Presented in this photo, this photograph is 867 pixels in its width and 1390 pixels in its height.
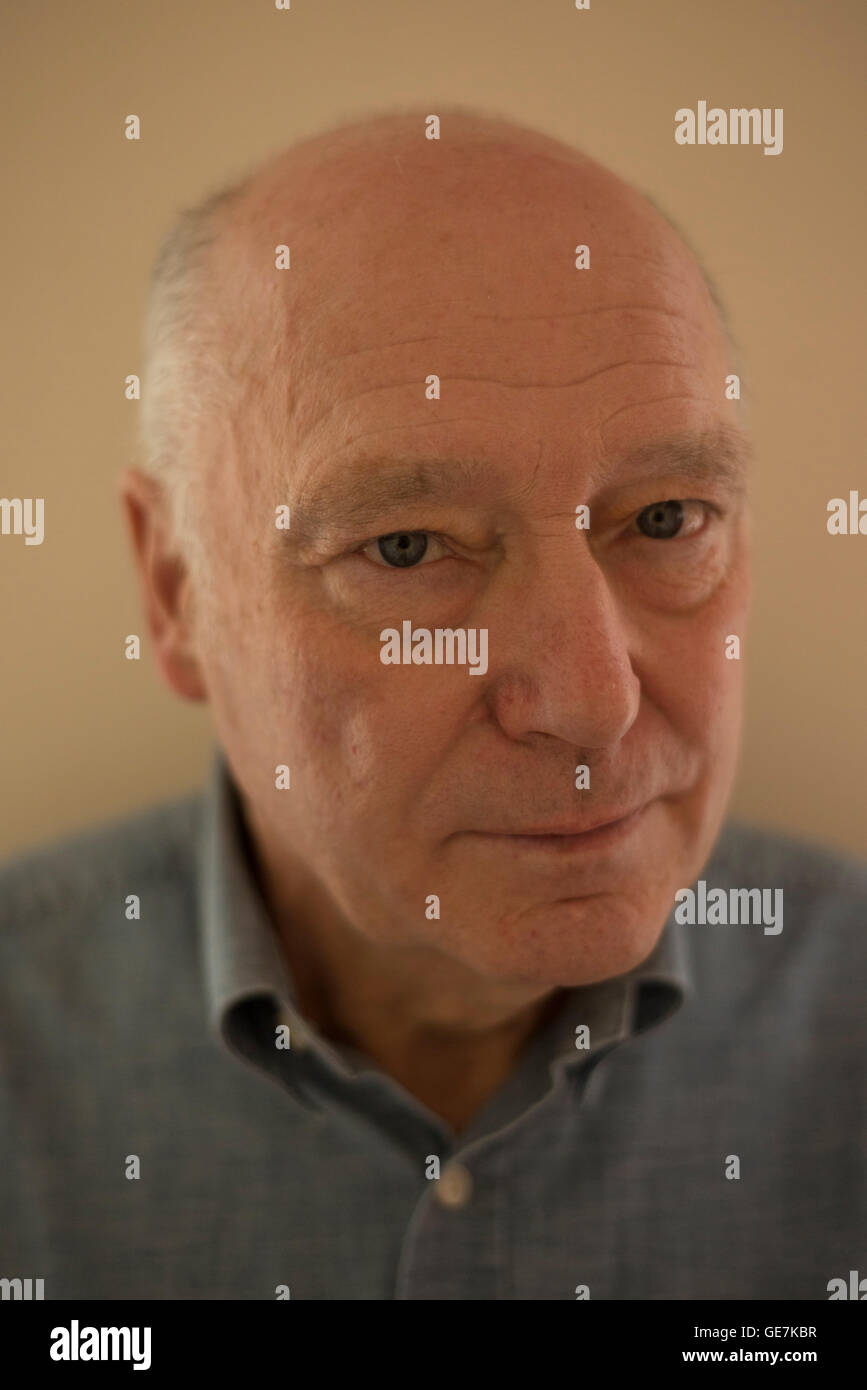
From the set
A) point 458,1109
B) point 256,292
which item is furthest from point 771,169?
point 458,1109

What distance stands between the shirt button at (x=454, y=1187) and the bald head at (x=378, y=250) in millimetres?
683

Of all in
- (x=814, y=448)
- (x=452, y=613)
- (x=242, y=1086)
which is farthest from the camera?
(x=814, y=448)

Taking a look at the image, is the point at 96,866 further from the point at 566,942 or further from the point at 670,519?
the point at 670,519

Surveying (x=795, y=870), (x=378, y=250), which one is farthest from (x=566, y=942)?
(x=378, y=250)

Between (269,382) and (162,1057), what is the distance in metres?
0.71

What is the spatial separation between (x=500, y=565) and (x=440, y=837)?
24 cm

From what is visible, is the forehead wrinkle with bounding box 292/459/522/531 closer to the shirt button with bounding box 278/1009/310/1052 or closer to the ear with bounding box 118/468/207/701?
the ear with bounding box 118/468/207/701

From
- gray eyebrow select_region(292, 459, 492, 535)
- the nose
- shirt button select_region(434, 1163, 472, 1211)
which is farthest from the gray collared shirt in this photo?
gray eyebrow select_region(292, 459, 492, 535)

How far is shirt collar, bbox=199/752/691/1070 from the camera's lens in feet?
3.69

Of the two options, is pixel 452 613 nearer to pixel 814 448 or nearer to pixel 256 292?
pixel 256 292

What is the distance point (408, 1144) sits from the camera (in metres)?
1.12

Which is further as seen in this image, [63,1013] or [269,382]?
[63,1013]

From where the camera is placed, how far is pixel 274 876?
125cm
